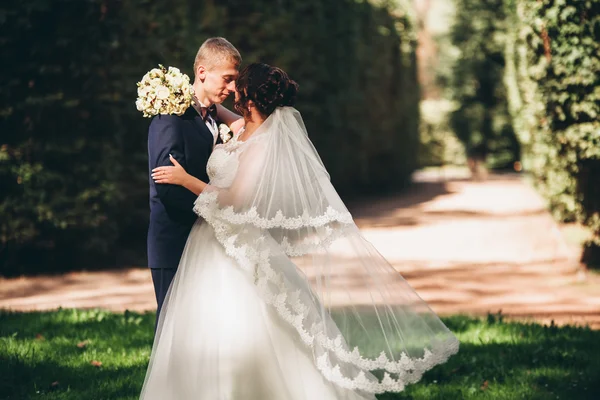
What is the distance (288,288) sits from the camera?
3332mm

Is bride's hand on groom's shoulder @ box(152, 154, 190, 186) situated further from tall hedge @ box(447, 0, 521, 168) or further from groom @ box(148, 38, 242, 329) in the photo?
tall hedge @ box(447, 0, 521, 168)

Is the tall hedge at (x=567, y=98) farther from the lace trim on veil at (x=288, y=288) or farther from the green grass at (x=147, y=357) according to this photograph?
the lace trim on veil at (x=288, y=288)

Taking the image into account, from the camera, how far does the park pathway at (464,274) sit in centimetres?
696

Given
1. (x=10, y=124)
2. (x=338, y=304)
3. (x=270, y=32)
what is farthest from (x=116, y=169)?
(x=338, y=304)

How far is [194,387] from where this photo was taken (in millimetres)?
3211

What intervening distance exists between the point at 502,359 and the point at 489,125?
1077 inches

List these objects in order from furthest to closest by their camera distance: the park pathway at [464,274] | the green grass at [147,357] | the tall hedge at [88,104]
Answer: the tall hedge at [88,104] → the park pathway at [464,274] → the green grass at [147,357]

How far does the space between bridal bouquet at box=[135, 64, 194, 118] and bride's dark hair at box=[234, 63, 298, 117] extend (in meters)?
0.26

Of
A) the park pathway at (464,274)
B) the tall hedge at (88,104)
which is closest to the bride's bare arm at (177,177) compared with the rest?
the park pathway at (464,274)

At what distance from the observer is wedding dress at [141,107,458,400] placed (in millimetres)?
3227

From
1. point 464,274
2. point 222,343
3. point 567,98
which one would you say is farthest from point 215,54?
point 464,274

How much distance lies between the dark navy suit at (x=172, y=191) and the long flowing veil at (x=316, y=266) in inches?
7.8

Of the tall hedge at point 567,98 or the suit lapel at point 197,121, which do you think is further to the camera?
the tall hedge at point 567,98

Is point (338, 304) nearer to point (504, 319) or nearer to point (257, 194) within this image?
point (257, 194)
